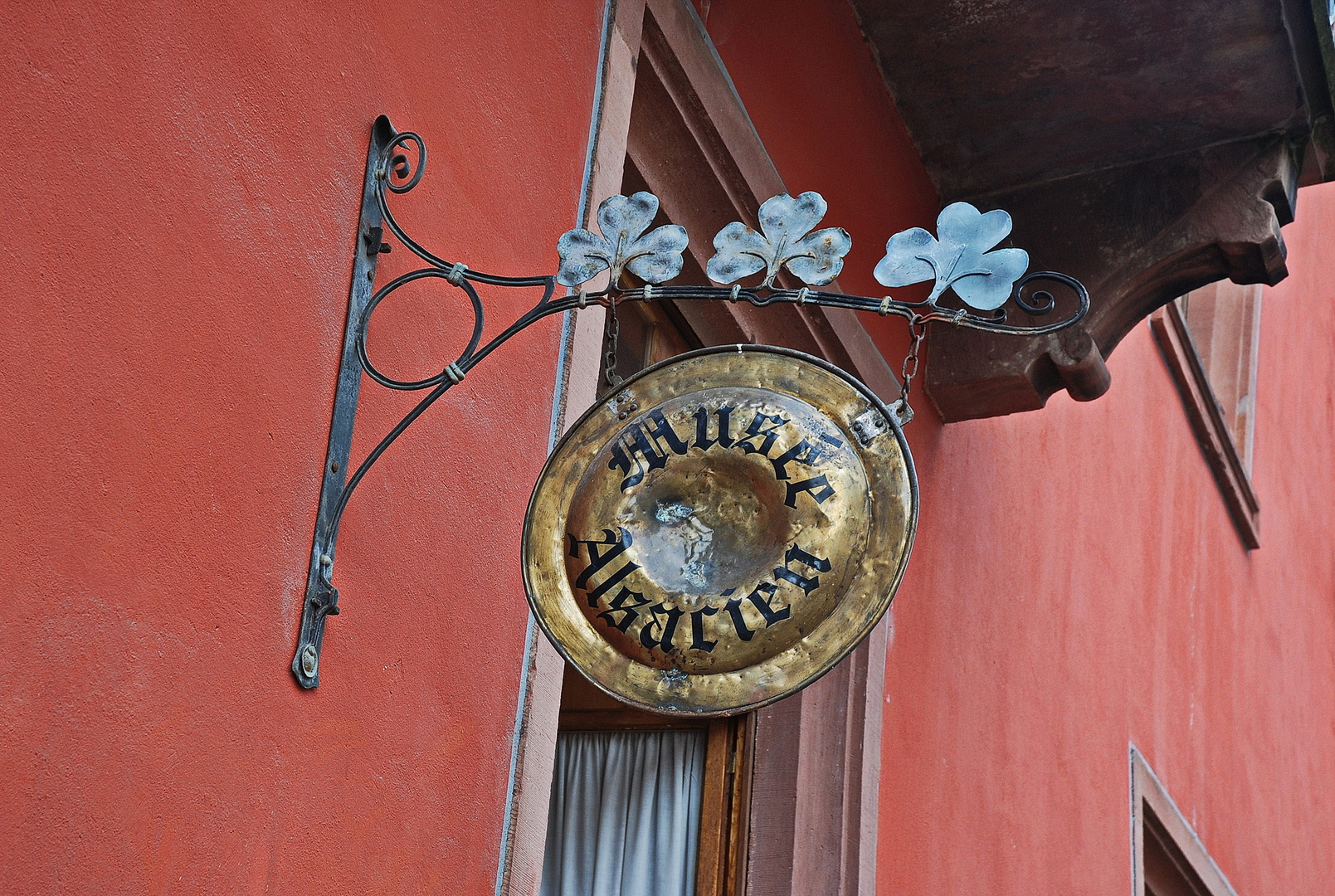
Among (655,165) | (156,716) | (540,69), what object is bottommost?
(156,716)

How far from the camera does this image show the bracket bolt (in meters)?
2.05

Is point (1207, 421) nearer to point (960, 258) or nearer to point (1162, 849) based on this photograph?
point (1162, 849)

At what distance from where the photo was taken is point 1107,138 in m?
4.62

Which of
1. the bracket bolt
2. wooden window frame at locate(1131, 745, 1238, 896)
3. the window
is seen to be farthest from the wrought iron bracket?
wooden window frame at locate(1131, 745, 1238, 896)

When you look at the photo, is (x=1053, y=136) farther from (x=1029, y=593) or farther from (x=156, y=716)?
(x=156, y=716)

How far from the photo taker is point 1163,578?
6.94m

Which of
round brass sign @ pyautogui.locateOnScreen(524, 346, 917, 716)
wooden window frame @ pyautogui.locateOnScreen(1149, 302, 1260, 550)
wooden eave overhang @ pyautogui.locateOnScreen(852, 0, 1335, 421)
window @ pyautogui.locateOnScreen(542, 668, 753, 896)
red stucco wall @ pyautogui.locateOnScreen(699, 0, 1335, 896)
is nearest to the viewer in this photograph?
round brass sign @ pyautogui.locateOnScreen(524, 346, 917, 716)

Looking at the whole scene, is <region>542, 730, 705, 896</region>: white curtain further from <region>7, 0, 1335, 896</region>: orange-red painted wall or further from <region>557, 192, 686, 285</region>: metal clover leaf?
<region>557, 192, 686, 285</region>: metal clover leaf

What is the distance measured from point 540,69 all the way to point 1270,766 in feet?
21.9

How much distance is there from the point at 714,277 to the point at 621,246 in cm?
13

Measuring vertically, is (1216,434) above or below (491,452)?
above

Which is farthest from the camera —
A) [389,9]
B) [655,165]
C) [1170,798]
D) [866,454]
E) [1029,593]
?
[1170,798]

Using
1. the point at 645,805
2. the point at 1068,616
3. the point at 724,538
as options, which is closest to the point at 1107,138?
the point at 1068,616

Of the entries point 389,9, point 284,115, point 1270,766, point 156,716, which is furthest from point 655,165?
point 1270,766
